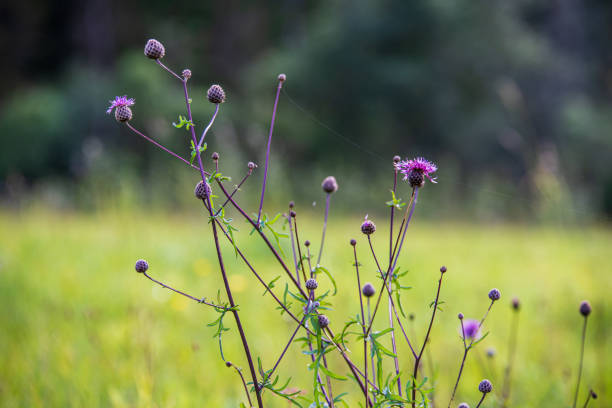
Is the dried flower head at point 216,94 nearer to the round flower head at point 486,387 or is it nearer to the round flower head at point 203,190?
the round flower head at point 203,190

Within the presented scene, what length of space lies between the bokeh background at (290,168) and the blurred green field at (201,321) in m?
0.02

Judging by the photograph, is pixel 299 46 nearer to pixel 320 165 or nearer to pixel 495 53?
pixel 320 165

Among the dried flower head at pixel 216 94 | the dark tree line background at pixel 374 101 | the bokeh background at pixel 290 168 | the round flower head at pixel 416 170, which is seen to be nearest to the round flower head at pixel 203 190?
the dried flower head at pixel 216 94

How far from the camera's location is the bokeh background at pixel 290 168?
188 cm

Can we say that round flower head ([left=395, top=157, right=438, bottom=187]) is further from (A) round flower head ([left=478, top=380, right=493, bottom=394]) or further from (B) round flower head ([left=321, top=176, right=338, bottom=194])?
(A) round flower head ([left=478, top=380, right=493, bottom=394])

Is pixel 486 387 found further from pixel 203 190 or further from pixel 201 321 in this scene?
pixel 201 321

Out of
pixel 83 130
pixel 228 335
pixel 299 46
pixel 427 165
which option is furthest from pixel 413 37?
pixel 427 165

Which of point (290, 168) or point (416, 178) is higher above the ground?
point (290, 168)

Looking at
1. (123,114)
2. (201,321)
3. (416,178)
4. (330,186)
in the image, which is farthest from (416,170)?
(201,321)

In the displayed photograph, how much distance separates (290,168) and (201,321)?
9292 millimetres

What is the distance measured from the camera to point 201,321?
2285 mm

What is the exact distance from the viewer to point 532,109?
12.1m

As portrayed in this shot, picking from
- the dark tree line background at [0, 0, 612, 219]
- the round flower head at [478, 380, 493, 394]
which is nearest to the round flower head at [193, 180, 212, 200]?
the round flower head at [478, 380, 493, 394]

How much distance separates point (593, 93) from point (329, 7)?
8.25 metres
